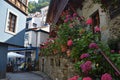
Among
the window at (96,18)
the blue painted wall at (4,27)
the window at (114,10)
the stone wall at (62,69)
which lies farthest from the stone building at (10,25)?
the window at (114,10)

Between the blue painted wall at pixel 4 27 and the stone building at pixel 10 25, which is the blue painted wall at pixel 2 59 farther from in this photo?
the blue painted wall at pixel 4 27

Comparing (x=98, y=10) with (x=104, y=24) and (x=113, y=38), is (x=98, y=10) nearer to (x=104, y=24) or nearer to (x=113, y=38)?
(x=104, y=24)

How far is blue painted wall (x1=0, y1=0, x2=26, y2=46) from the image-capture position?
12781mm

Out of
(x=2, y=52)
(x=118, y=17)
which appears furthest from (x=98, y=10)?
(x=2, y=52)

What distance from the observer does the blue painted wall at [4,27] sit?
12.8 meters

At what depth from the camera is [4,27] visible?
13.1 m

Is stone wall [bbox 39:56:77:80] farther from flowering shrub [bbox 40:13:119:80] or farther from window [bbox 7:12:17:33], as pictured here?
window [bbox 7:12:17:33]

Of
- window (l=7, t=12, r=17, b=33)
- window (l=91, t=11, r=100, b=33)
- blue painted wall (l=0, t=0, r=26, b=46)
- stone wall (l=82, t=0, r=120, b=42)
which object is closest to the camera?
stone wall (l=82, t=0, r=120, b=42)

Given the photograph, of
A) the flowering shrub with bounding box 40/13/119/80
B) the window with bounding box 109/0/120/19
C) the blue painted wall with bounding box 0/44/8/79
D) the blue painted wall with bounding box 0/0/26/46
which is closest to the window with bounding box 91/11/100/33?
the flowering shrub with bounding box 40/13/119/80

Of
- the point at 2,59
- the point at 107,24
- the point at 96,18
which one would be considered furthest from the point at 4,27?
the point at 107,24

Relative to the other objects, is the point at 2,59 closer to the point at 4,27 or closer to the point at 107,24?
the point at 4,27

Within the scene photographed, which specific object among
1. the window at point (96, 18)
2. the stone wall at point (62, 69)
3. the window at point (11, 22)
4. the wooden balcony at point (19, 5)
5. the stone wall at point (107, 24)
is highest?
the wooden balcony at point (19, 5)

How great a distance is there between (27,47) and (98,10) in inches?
850

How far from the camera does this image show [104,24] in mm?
6988
